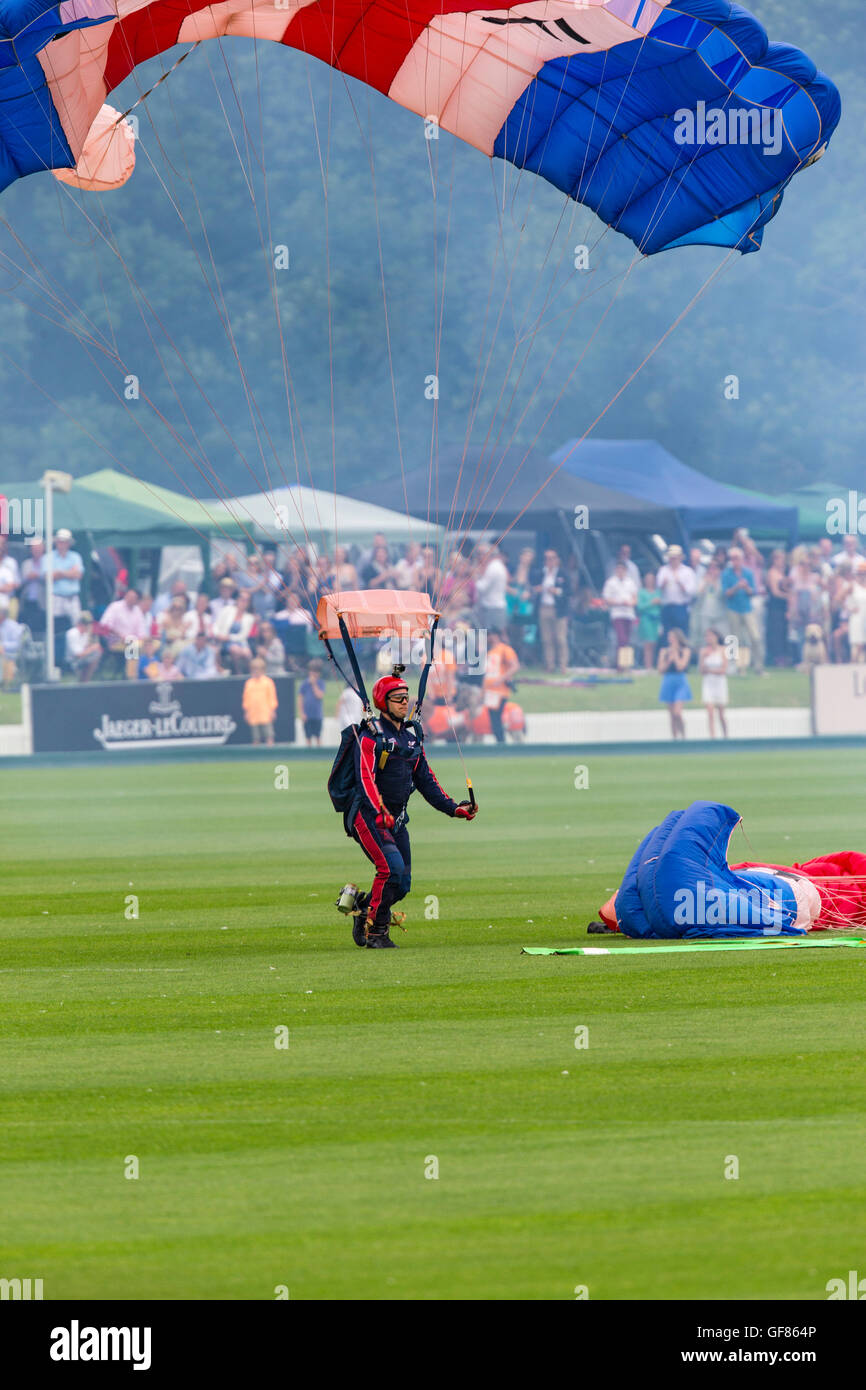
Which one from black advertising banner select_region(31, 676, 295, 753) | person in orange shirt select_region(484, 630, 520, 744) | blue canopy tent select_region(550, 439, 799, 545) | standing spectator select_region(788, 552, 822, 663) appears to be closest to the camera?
black advertising banner select_region(31, 676, 295, 753)

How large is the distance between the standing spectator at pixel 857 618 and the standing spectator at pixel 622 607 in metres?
4.20

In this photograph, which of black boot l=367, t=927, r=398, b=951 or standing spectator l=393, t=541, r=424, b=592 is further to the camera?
standing spectator l=393, t=541, r=424, b=592

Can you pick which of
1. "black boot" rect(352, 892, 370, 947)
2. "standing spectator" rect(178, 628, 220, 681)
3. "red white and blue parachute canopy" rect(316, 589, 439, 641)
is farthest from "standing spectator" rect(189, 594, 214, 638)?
"black boot" rect(352, 892, 370, 947)

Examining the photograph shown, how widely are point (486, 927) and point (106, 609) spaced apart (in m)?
23.1

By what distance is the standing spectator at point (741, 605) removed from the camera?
37.4m

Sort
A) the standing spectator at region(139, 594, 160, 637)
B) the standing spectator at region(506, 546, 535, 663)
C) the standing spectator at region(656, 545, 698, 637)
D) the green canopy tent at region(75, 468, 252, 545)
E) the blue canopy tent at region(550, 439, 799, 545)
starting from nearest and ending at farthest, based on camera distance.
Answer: the standing spectator at region(139, 594, 160, 637), the standing spectator at region(656, 545, 698, 637), the standing spectator at region(506, 546, 535, 663), the green canopy tent at region(75, 468, 252, 545), the blue canopy tent at region(550, 439, 799, 545)

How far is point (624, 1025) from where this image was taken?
28.4 ft

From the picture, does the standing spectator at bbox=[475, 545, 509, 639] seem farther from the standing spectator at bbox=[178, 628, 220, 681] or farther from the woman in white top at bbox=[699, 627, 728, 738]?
the standing spectator at bbox=[178, 628, 220, 681]

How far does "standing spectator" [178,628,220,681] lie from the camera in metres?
32.9

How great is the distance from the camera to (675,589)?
37.1 meters

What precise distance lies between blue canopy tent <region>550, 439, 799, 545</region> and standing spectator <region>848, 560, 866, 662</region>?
2535 mm

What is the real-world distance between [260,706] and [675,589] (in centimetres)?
992

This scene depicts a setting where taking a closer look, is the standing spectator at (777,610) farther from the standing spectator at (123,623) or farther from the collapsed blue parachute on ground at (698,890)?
the collapsed blue parachute on ground at (698,890)

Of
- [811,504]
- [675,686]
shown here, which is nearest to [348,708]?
[675,686]
